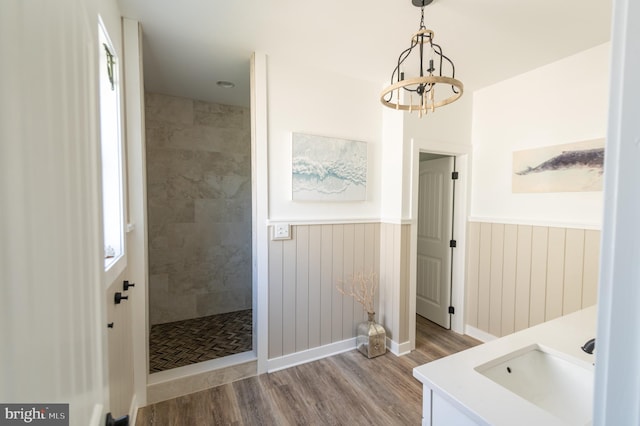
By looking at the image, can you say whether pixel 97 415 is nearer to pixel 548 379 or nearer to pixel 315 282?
pixel 548 379

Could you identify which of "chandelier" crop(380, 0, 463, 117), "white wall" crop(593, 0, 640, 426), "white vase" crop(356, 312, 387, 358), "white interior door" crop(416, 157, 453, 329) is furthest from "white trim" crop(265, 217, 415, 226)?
"white wall" crop(593, 0, 640, 426)

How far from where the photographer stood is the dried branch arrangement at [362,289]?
2699mm

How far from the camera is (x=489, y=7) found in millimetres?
1701

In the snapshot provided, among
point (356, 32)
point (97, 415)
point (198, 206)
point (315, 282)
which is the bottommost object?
point (315, 282)

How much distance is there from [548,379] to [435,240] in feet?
7.64

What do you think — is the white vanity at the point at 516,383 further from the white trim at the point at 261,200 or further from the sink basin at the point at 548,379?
the white trim at the point at 261,200

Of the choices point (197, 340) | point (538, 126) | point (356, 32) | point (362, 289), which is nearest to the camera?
point (356, 32)

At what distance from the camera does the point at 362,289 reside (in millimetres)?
2775

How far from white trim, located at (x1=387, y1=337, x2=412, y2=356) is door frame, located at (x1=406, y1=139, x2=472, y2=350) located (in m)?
0.06

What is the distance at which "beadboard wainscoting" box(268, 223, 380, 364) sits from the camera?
2432 mm

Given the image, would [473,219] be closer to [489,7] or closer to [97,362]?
[489,7]

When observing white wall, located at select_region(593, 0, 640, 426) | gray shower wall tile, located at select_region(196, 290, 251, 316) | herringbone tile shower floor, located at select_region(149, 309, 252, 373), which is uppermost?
white wall, located at select_region(593, 0, 640, 426)

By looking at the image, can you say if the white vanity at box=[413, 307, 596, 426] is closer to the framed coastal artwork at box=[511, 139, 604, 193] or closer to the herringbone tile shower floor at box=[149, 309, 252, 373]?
the framed coastal artwork at box=[511, 139, 604, 193]

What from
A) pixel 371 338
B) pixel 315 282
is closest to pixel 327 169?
pixel 315 282
